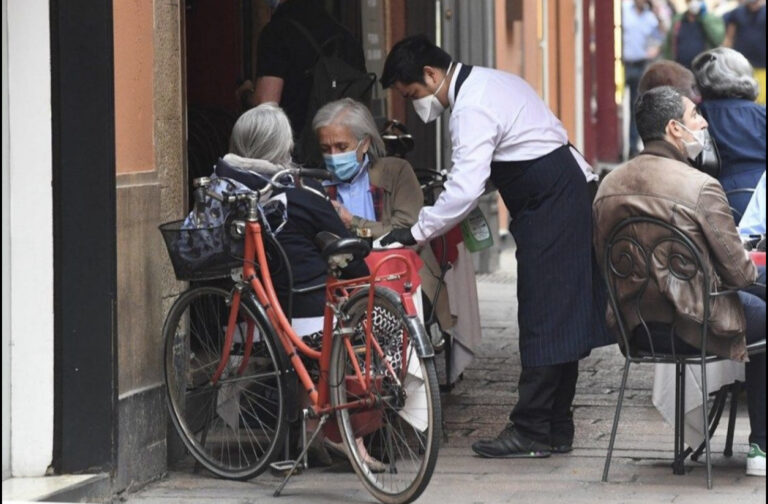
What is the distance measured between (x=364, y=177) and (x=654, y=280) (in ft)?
4.78

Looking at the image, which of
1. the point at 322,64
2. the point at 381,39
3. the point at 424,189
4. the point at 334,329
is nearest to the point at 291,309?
the point at 334,329

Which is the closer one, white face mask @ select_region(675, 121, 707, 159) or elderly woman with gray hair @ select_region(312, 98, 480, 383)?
white face mask @ select_region(675, 121, 707, 159)

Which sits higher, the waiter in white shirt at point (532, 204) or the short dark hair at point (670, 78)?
the short dark hair at point (670, 78)

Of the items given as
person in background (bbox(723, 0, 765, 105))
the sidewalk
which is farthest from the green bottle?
person in background (bbox(723, 0, 765, 105))

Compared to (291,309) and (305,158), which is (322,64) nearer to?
(305,158)

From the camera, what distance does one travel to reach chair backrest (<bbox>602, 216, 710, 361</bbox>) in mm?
6332

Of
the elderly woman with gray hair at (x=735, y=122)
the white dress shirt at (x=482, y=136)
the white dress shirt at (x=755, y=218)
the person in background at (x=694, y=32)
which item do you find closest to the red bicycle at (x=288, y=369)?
the white dress shirt at (x=482, y=136)

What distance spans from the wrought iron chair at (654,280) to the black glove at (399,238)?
29.7 inches

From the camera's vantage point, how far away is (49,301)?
20.4ft

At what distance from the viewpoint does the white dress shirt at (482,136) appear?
685 cm

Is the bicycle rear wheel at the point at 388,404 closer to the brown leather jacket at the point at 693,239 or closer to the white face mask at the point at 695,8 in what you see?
the brown leather jacket at the point at 693,239

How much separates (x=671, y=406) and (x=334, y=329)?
1472mm

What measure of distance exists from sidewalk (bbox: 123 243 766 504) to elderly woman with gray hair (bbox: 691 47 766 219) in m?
1.06

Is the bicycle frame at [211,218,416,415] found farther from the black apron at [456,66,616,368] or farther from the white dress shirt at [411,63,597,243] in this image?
the black apron at [456,66,616,368]
